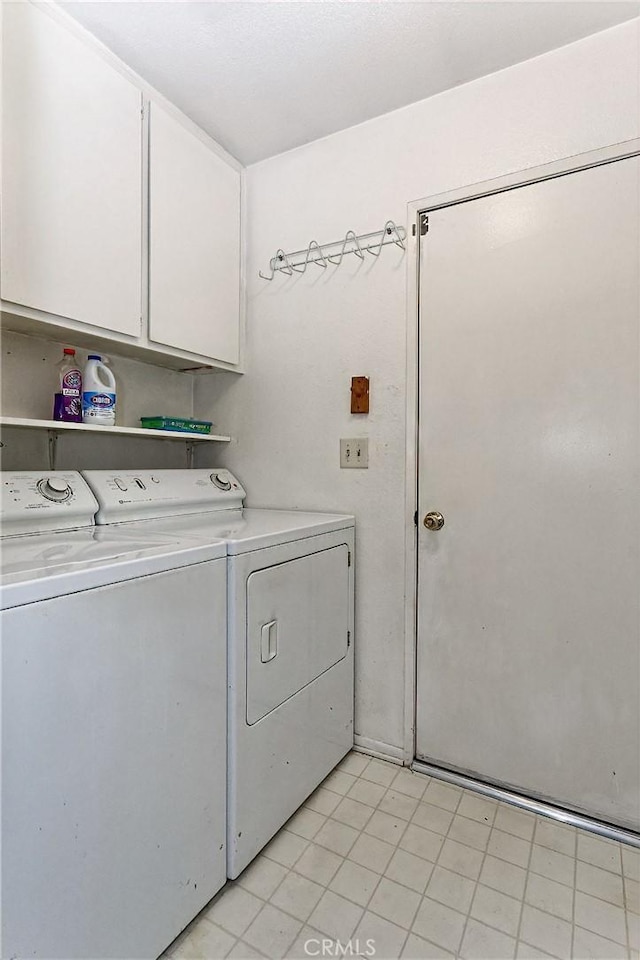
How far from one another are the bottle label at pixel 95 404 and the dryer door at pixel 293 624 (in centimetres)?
82

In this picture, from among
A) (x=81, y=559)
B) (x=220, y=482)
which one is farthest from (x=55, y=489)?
(x=220, y=482)

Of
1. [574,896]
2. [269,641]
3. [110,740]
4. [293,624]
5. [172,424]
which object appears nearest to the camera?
[110,740]

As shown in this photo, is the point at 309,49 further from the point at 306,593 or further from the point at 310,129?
the point at 306,593

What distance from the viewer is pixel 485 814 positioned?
1605 mm

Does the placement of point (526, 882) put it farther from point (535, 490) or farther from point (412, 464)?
point (412, 464)

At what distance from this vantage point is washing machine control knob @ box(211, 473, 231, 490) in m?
2.10

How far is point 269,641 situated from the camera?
1.42 m

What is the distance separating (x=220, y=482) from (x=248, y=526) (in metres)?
0.55

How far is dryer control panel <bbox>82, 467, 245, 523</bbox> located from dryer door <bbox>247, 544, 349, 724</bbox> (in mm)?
573

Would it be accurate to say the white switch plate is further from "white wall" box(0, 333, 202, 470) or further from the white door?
"white wall" box(0, 333, 202, 470)

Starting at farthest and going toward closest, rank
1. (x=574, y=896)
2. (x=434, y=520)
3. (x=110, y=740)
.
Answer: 1. (x=434, y=520)
2. (x=574, y=896)
3. (x=110, y=740)

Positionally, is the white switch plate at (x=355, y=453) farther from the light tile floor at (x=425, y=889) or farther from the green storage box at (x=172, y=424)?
the light tile floor at (x=425, y=889)

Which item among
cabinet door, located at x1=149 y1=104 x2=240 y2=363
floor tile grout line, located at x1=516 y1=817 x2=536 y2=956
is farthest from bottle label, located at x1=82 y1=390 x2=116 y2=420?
floor tile grout line, located at x1=516 y1=817 x2=536 y2=956

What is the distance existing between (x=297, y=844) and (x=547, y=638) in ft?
3.26
